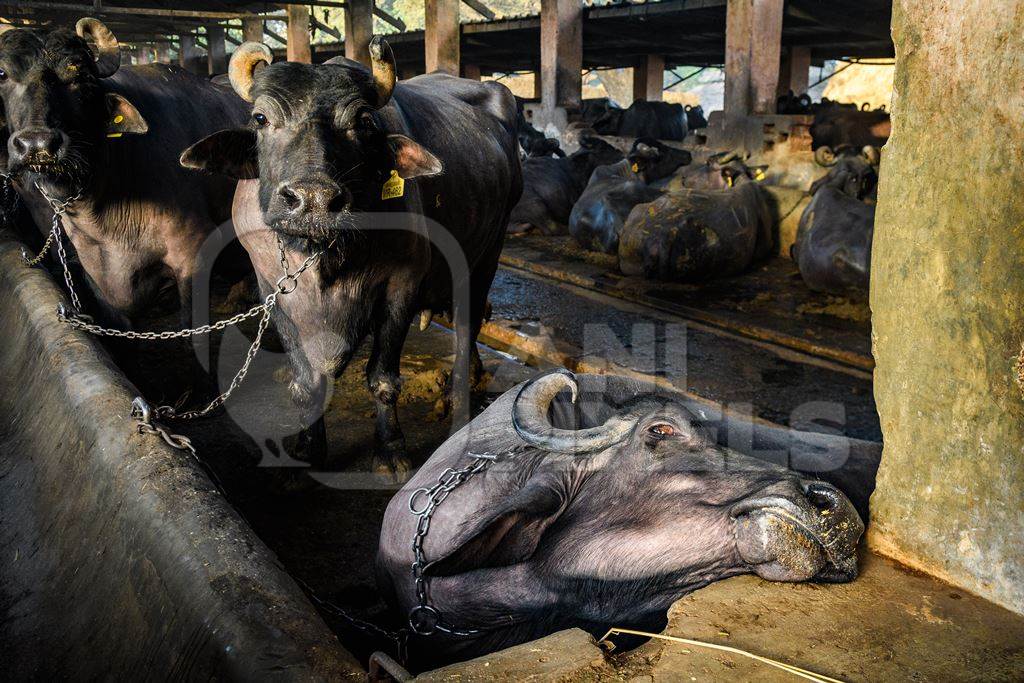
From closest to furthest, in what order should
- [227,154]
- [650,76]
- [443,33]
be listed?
[227,154] < [443,33] < [650,76]

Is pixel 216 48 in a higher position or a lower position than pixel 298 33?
higher

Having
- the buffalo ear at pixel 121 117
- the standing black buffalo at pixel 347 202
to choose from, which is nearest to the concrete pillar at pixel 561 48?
the standing black buffalo at pixel 347 202

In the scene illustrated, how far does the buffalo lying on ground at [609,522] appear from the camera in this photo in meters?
2.35

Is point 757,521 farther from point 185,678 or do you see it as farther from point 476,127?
point 476,127

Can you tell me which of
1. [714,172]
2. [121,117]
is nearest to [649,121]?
[714,172]

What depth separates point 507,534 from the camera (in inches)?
106

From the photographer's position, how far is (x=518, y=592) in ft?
8.97

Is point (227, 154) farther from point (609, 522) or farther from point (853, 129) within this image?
point (853, 129)

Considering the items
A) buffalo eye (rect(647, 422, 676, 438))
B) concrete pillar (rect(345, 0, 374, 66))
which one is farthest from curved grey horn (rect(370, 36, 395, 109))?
concrete pillar (rect(345, 0, 374, 66))

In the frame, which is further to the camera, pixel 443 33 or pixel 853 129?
pixel 853 129

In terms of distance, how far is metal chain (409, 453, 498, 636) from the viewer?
2809 millimetres

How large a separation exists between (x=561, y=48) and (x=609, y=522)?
14361 millimetres

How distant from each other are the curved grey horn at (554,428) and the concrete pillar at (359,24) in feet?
45.0

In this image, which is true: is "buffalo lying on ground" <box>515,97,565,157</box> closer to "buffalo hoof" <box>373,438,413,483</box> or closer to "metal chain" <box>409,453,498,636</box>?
"buffalo hoof" <box>373,438,413,483</box>
